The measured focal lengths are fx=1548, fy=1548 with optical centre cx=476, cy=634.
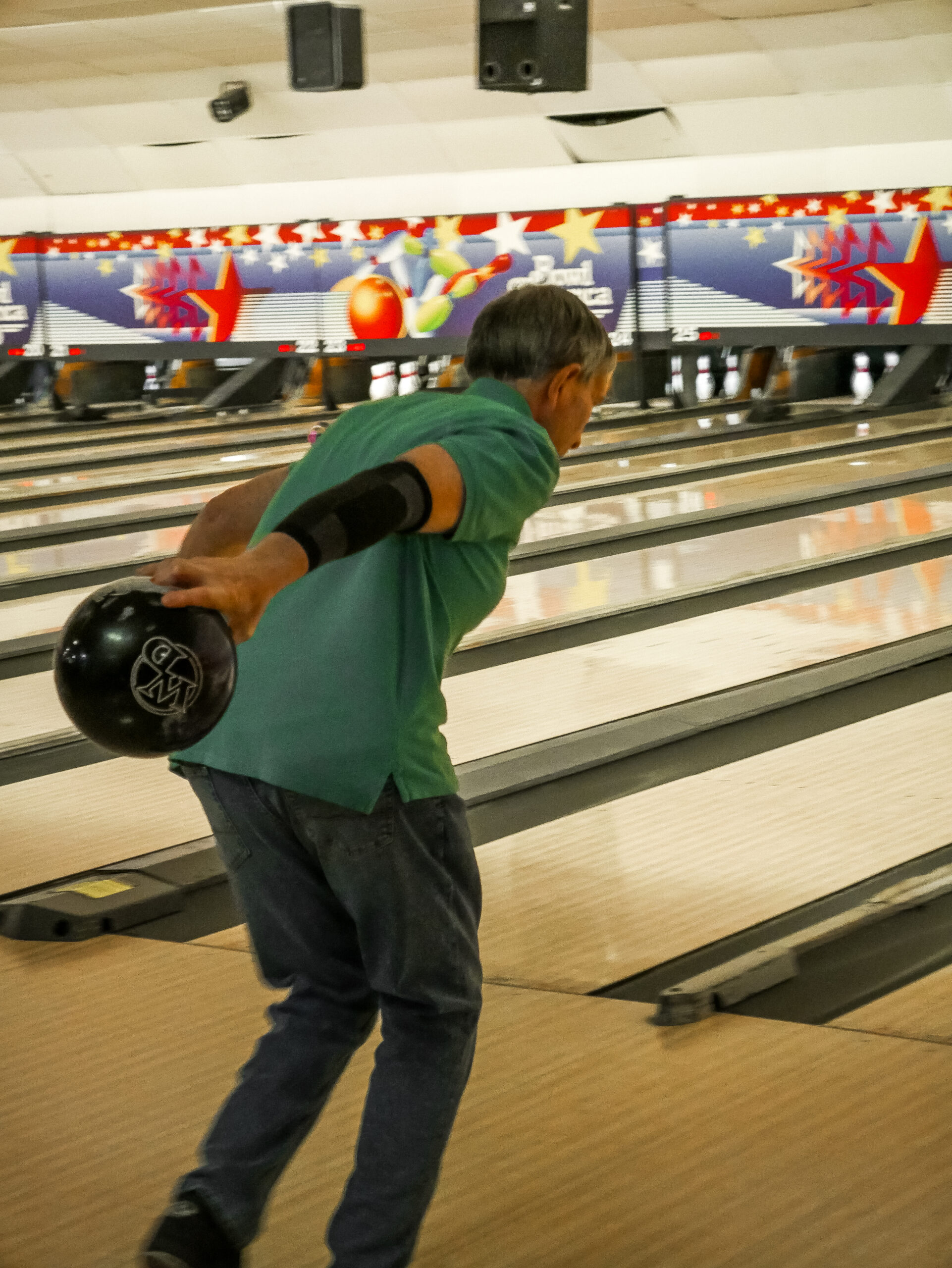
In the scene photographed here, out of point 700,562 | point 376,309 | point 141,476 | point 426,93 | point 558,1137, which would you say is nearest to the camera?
point 558,1137

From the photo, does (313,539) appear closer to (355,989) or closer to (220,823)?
(220,823)

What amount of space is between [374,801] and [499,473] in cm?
30

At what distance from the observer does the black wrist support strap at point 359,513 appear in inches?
47.2

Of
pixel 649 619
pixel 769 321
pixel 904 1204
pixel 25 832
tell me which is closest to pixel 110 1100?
pixel 904 1204

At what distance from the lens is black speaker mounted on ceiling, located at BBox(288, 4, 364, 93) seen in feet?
21.1

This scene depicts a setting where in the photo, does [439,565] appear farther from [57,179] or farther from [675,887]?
[57,179]

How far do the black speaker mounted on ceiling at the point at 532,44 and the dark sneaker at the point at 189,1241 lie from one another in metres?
5.04

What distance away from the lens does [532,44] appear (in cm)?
573

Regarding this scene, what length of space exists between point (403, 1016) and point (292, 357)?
997cm

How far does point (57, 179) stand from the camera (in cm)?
1141

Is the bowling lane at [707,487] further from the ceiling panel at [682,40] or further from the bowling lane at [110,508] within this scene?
the ceiling panel at [682,40]

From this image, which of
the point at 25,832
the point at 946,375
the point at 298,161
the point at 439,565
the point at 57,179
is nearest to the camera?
the point at 439,565

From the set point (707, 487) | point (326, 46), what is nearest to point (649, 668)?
point (707, 487)

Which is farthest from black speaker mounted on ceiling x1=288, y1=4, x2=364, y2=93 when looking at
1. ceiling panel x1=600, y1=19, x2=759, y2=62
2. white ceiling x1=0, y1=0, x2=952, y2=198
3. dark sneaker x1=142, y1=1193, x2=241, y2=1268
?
dark sneaker x1=142, y1=1193, x2=241, y2=1268
